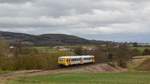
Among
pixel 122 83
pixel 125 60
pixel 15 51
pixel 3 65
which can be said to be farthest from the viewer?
pixel 125 60

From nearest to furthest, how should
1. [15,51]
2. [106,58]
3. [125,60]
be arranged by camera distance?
[15,51] < [125,60] < [106,58]

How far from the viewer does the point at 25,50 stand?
104000mm

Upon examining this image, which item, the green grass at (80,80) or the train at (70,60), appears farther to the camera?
the train at (70,60)

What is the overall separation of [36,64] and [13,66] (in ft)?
18.0

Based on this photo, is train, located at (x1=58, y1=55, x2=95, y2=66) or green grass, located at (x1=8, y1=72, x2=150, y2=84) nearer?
green grass, located at (x1=8, y1=72, x2=150, y2=84)

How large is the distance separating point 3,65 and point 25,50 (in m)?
21.7

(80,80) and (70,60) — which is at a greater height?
(70,60)

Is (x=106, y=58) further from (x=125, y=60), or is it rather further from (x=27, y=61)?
(x=27, y=61)

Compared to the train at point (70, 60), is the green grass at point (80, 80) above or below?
below

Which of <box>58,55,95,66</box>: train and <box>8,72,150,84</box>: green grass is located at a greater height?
<box>58,55,95,66</box>: train

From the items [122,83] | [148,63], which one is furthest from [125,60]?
[122,83]

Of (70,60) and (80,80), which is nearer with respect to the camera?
(80,80)

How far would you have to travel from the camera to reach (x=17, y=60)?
8375 cm

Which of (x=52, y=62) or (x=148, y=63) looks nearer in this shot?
(x=52, y=62)
